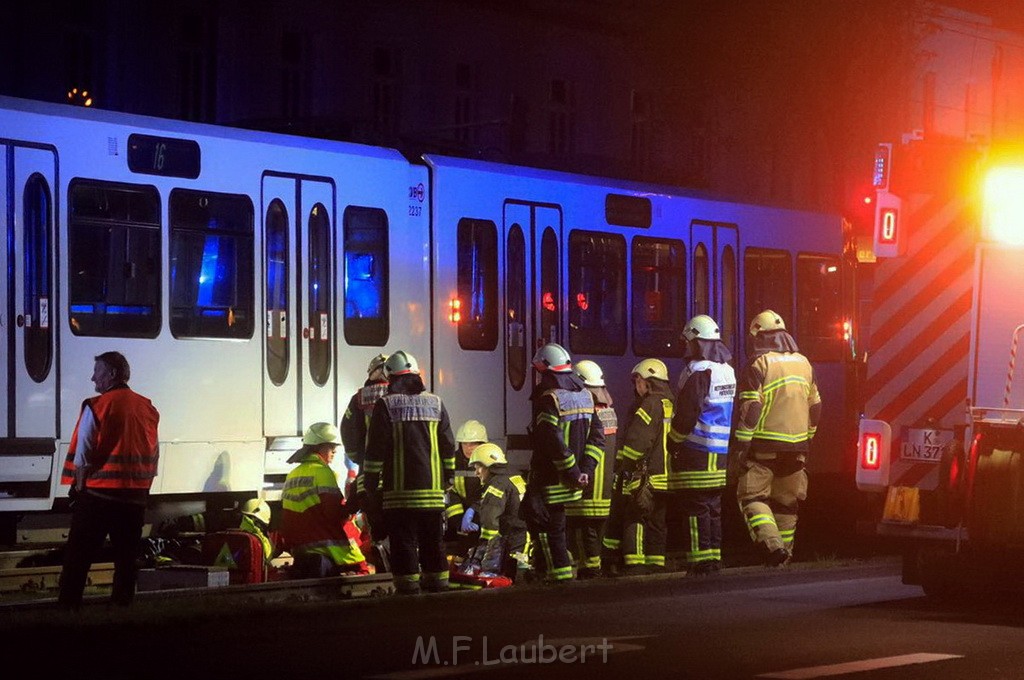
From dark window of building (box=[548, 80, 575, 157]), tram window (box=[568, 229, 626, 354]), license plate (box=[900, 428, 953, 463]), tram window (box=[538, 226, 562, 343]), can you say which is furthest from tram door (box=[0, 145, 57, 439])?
dark window of building (box=[548, 80, 575, 157])

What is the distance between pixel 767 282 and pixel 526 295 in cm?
385

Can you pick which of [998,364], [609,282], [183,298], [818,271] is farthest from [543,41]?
[998,364]

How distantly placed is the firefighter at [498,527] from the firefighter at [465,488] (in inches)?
24.2

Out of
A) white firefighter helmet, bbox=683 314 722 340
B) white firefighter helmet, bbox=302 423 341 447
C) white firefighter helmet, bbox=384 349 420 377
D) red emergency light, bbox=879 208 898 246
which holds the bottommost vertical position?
white firefighter helmet, bbox=302 423 341 447

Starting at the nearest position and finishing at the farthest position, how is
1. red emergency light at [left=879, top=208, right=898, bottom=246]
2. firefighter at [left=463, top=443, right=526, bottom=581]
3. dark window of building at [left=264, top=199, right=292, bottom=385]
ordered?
1. red emergency light at [left=879, top=208, right=898, bottom=246]
2. firefighter at [left=463, top=443, right=526, bottom=581]
3. dark window of building at [left=264, top=199, right=292, bottom=385]

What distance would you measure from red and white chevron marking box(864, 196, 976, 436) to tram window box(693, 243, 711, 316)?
22.2 feet

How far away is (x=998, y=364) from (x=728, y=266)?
8.01 meters

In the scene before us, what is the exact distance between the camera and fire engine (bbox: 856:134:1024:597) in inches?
440

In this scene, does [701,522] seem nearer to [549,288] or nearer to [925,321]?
[925,321]

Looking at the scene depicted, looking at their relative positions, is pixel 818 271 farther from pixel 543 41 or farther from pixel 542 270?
pixel 543 41

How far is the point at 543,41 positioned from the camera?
35.3m

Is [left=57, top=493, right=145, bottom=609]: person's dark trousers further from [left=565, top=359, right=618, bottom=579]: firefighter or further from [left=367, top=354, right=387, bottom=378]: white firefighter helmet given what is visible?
[left=565, top=359, right=618, bottom=579]: firefighter

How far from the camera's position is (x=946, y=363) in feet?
38.5

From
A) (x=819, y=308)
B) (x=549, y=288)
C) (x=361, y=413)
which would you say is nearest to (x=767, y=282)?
(x=819, y=308)
